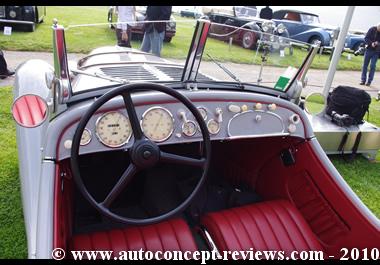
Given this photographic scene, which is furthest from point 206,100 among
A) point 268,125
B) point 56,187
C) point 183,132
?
point 56,187

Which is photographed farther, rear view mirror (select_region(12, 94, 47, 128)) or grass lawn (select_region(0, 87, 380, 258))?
grass lawn (select_region(0, 87, 380, 258))

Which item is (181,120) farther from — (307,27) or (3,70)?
(307,27)

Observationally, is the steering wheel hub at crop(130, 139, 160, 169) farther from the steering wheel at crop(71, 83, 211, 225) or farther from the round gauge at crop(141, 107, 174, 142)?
the round gauge at crop(141, 107, 174, 142)

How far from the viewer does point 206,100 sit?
185 centimetres

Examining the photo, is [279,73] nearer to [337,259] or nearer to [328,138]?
[337,259]

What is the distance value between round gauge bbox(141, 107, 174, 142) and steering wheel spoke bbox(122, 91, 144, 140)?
9cm

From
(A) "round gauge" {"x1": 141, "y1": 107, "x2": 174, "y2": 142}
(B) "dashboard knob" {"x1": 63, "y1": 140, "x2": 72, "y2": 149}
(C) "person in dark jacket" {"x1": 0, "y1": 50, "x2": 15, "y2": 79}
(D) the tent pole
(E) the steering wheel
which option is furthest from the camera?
(C) "person in dark jacket" {"x1": 0, "y1": 50, "x2": 15, "y2": 79}

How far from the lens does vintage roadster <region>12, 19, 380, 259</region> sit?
1591 mm

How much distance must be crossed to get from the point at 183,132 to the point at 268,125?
497 millimetres

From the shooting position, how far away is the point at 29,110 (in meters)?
1.87

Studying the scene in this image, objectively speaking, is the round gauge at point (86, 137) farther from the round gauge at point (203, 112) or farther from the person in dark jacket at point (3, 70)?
the person in dark jacket at point (3, 70)

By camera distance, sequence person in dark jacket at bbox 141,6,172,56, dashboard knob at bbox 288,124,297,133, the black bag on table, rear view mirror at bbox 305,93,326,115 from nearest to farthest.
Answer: dashboard knob at bbox 288,124,297,133
person in dark jacket at bbox 141,6,172,56
rear view mirror at bbox 305,93,326,115
the black bag on table

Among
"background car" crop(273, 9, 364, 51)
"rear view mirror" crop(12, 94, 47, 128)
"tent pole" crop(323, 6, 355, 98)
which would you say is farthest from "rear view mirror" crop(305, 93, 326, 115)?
"background car" crop(273, 9, 364, 51)

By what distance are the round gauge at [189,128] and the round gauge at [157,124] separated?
0.23 feet
